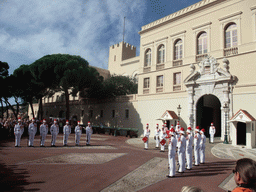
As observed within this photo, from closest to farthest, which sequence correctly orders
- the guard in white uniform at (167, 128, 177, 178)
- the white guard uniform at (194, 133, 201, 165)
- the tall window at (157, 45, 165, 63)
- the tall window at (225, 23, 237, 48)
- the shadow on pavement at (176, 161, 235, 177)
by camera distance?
the guard in white uniform at (167, 128, 177, 178)
the shadow on pavement at (176, 161, 235, 177)
the white guard uniform at (194, 133, 201, 165)
the tall window at (225, 23, 237, 48)
the tall window at (157, 45, 165, 63)

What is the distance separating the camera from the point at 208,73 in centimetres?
1997

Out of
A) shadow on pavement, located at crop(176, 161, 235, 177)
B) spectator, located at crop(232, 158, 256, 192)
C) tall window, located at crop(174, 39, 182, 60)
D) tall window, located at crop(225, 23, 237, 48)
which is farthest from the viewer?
Result: tall window, located at crop(174, 39, 182, 60)

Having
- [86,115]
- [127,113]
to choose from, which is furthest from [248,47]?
[86,115]

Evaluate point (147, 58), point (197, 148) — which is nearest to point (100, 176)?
point (197, 148)

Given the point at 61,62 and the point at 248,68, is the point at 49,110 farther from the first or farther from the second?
the point at 248,68

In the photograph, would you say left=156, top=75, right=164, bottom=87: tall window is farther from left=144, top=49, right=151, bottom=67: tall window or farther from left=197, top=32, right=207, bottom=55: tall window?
left=197, top=32, right=207, bottom=55: tall window

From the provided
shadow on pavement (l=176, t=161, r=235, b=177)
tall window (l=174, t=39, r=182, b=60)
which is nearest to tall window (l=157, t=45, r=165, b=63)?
tall window (l=174, t=39, r=182, b=60)

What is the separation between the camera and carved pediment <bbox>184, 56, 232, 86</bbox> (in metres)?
18.8

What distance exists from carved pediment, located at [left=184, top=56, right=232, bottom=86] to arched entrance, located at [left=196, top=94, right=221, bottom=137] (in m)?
2.29

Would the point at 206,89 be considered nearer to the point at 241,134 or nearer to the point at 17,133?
the point at 241,134

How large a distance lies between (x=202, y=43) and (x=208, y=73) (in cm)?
394

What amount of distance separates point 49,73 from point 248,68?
26.1 m

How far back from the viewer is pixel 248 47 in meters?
18.0

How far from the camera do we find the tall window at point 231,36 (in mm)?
19297
